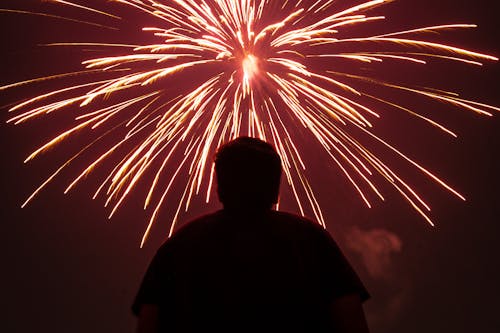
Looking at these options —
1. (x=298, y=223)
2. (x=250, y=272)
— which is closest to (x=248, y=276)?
(x=250, y=272)

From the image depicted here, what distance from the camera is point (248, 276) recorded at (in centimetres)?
271

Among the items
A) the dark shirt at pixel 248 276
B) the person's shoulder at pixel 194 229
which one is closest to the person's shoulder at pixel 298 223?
the dark shirt at pixel 248 276

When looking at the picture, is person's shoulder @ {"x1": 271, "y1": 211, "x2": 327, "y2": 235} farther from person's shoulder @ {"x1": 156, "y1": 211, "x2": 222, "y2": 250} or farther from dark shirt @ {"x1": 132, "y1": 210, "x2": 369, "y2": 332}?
person's shoulder @ {"x1": 156, "y1": 211, "x2": 222, "y2": 250}

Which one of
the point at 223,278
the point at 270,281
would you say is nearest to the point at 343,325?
the point at 270,281

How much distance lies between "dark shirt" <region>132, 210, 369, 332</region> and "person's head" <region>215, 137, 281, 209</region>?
0.23 feet

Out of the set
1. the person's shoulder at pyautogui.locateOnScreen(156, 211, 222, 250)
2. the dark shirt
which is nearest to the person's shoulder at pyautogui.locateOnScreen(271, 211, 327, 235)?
the dark shirt

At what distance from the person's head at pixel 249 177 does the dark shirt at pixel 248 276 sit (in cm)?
7

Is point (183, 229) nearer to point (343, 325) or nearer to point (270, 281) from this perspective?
point (270, 281)

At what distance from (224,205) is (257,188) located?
0.58 ft

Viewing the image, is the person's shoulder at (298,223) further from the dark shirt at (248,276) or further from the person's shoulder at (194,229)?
the person's shoulder at (194,229)

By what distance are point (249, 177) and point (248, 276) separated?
1.46ft

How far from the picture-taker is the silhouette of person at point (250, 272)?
2.63 m

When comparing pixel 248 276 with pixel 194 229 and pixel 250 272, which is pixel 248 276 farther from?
pixel 194 229

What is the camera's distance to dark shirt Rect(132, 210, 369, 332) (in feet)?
8.63
